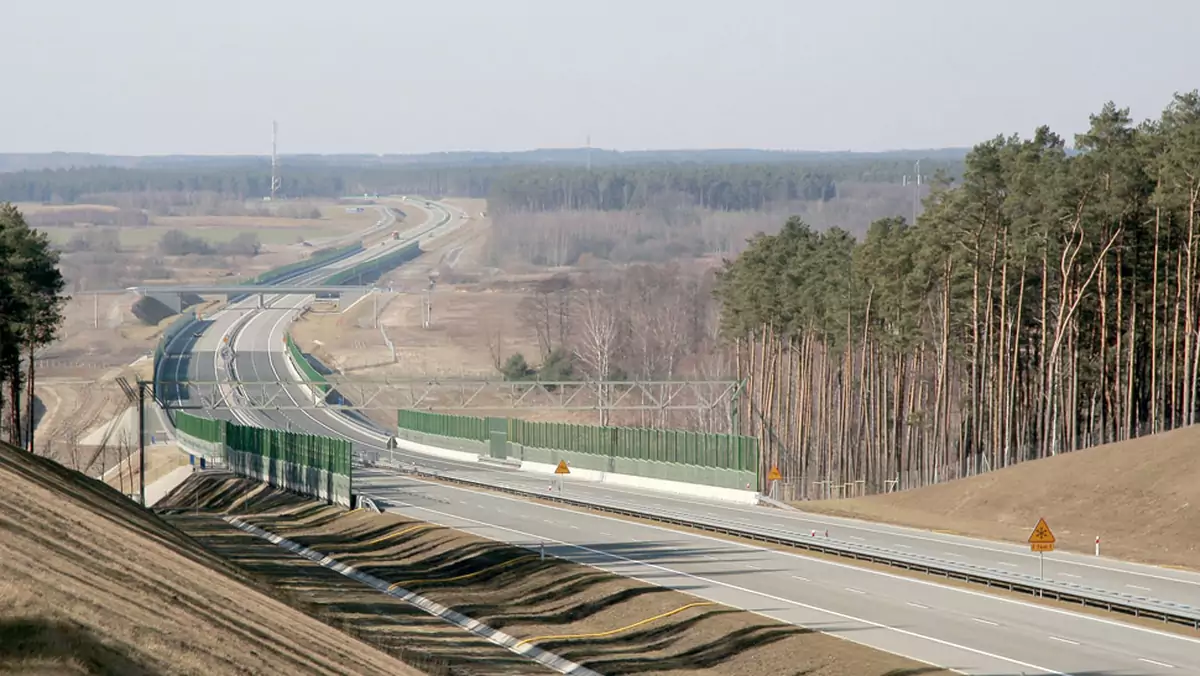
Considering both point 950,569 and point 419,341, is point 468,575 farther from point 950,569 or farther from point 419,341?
point 419,341

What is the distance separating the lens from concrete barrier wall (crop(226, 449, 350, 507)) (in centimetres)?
7219

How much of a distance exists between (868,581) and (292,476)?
42.5 m

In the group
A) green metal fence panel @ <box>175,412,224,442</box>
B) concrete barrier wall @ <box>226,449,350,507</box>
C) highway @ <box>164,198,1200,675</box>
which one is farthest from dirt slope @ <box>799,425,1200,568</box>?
green metal fence panel @ <box>175,412,224,442</box>

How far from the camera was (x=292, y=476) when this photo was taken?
80.6 metres

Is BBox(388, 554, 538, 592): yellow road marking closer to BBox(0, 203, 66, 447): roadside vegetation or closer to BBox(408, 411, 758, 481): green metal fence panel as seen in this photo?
BBox(408, 411, 758, 481): green metal fence panel

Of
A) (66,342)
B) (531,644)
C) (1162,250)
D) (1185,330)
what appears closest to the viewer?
(531,644)

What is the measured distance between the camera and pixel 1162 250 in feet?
246

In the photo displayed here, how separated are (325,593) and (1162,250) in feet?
148

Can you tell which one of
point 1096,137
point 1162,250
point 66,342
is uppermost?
point 1096,137

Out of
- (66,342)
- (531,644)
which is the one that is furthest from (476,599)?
(66,342)

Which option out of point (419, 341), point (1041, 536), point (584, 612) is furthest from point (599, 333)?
point (1041, 536)

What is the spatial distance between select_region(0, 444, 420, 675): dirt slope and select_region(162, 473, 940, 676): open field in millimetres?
5599

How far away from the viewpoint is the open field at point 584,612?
3250 centimetres

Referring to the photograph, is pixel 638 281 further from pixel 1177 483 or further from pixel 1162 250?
pixel 1177 483
